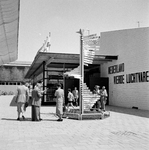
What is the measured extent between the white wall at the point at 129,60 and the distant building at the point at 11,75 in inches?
1345

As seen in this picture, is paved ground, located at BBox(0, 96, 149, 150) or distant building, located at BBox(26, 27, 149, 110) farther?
distant building, located at BBox(26, 27, 149, 110)

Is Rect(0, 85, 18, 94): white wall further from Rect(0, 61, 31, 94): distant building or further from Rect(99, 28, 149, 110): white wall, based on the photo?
Rect(99, 28, 149, 110): white wall

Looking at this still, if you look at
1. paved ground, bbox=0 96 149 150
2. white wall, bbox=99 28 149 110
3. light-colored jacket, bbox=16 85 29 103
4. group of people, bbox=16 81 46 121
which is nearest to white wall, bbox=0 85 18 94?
white wall, bbox=99 28 149 110

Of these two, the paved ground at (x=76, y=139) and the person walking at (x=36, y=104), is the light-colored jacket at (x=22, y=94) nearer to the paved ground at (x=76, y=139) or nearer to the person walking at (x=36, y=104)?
the person walking at (x=36, y=104)

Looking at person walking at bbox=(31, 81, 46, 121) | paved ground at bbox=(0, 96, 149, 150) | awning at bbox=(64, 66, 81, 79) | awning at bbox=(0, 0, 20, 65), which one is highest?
awning at bbox=(0, 0, 20, 65)

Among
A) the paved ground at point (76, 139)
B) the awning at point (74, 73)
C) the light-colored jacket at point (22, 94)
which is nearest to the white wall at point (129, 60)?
the awning at point (74, 73)

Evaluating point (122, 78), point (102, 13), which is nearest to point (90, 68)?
point (122, 78)

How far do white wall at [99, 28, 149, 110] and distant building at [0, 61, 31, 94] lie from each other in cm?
3417

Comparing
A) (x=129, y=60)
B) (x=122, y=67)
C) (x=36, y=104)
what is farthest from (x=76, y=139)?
(x=122, y=67)

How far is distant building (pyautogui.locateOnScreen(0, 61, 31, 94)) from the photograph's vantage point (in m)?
51.3

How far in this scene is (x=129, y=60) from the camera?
57.2 feet

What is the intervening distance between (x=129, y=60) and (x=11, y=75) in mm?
38158

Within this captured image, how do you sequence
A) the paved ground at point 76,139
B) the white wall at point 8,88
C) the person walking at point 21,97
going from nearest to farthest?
1. the paved ground at point 76,139
2. the person walking at point 21,97
3. the white wall at point 8,88

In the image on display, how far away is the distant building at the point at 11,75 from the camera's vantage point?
51312 millimetres
